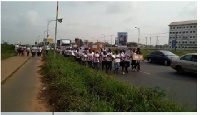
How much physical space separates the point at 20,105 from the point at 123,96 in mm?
3107

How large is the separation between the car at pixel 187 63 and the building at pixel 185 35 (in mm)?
51028

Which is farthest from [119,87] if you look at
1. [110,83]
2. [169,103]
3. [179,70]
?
[179,70]

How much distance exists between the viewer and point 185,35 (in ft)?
253

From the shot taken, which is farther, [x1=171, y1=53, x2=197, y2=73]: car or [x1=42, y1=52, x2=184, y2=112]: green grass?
[x1=171, y1=53, x2=197, y2=73]: car

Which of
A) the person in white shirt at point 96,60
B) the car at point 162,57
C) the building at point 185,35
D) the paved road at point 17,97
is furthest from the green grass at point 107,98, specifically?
the building at point 185,35

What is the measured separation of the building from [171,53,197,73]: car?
5103cm

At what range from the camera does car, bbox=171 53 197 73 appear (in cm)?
1365

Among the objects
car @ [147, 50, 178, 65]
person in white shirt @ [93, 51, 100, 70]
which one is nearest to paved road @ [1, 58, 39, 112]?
person in white shirt @ [93, 51, 100, 70]

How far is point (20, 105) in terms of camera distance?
7180mm

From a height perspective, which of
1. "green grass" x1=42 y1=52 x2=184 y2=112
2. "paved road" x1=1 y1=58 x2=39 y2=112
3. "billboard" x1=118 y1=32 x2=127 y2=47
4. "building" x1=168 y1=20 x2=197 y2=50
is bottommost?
"paved road" x1=1 y1=58 x2=39 y2=112

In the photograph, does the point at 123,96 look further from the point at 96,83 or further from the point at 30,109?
the point at 30,109

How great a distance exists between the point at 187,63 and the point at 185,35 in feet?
220

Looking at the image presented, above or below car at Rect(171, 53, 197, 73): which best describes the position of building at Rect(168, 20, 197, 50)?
above

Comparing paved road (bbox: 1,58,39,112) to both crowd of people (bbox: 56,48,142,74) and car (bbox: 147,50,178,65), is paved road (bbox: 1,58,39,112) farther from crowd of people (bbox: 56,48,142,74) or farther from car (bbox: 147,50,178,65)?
car (bbox: 147,50,178,65)
